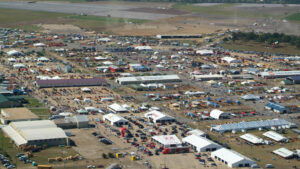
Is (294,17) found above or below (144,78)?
above

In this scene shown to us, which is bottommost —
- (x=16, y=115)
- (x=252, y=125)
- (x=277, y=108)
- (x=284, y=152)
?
(x=284, y=152)

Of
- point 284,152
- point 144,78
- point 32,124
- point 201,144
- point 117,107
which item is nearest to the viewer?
point 284,152

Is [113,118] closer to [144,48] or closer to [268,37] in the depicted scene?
[144,48]

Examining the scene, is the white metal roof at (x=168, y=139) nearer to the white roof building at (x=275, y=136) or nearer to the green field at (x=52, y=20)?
the white roof building at (x=275, y=136)

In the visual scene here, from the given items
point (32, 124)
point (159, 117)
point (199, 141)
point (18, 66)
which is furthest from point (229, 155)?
point (18, 66)

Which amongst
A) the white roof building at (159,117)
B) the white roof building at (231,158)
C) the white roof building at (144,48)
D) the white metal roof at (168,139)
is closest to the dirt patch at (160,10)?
the white roof building at (144,48)

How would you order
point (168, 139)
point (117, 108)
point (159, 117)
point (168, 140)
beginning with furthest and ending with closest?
point (117, 108)
point (159, 117)
point (168, 139)
point (168, 140)

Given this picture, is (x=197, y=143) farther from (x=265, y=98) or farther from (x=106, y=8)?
(x=106, y=8)

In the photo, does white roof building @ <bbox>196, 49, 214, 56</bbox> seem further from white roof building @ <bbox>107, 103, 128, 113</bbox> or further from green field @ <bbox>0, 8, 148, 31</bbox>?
white roof building @ <bbox>107, 103, 128, 113</bbox>
